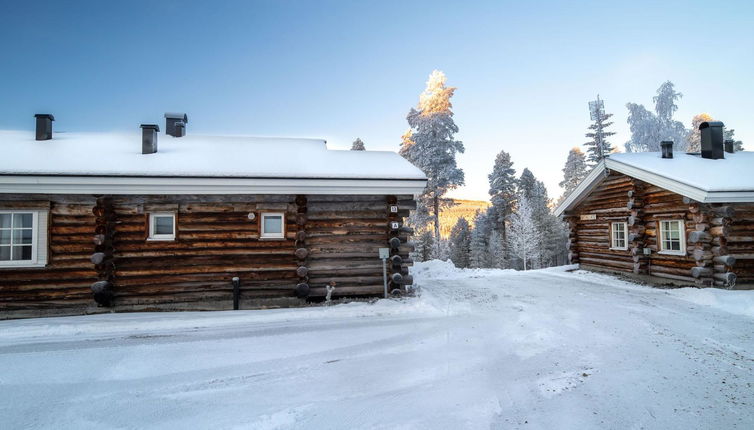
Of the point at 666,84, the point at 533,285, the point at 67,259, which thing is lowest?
the point at 533,285

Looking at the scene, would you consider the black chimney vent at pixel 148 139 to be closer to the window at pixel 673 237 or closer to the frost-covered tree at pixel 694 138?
the window at pixel 673 237

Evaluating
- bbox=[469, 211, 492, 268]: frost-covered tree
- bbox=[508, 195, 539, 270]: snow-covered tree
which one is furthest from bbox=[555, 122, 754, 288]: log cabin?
bbox=[469, 211, 492, 268]: frost-covered tree

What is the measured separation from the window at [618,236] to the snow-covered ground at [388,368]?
21.1 feet

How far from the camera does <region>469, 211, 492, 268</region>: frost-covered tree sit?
120ft

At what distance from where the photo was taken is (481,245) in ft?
122

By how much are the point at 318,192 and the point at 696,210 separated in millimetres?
A: 12861

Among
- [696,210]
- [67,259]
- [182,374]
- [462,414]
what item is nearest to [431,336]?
[462,414]

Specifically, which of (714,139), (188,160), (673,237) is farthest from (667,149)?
(188,160)

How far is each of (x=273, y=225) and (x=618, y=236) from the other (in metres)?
15.4

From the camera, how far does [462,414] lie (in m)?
4.04

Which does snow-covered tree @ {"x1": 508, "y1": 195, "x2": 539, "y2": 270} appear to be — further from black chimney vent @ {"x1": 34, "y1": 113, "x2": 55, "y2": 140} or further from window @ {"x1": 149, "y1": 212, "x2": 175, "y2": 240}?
black chimney vent @ {"x1": 34, "y1": 113, "x2": 55, "y2": 140}

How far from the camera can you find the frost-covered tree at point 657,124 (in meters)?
35.1

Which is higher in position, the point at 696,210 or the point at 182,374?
the point at 696,210

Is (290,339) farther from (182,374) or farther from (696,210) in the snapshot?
(696,210)
